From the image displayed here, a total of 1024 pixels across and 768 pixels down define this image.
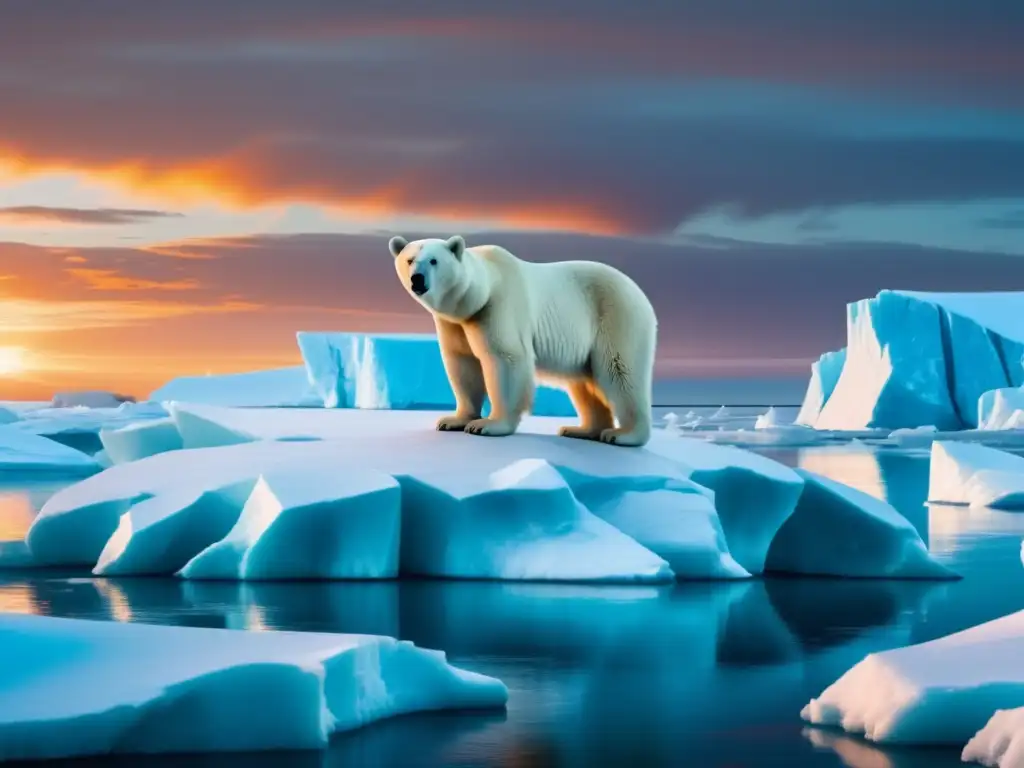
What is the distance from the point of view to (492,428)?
28.0 feet

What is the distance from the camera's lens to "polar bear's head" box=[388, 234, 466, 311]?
7.90 m

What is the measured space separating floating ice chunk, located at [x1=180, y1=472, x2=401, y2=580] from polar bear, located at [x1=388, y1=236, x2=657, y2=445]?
93 centimetres

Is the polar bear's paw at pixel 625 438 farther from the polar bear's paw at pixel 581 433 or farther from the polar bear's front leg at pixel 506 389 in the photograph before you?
the polar bear's front leg at pixel 506 389

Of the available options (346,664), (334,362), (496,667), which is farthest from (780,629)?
(334,362)

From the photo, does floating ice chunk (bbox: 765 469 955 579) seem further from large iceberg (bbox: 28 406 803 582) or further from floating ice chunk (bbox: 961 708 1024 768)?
floating ice chunk (bbox: 961 708 1024 768)

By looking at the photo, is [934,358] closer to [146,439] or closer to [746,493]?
[146,439]

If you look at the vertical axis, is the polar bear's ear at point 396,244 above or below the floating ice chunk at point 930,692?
above

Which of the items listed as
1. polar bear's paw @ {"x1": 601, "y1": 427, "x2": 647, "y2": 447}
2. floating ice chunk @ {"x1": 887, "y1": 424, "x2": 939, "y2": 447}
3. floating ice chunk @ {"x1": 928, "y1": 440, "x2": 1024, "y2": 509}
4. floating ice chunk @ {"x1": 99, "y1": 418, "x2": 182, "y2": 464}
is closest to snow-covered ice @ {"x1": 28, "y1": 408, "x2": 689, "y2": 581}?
polar bear's paw @ {"x1": 601, "y1": 427, "x2": 647, "y2": 447}

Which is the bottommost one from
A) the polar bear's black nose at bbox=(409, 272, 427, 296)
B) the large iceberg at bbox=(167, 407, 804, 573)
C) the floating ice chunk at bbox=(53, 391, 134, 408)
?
the floating ice chunk at bbox=(53, 391, 134, 408)

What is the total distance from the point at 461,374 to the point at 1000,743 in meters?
5.04

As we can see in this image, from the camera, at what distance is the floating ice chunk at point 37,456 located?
2239 centimetres

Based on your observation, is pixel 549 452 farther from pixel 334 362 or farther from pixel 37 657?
pixel 334 362

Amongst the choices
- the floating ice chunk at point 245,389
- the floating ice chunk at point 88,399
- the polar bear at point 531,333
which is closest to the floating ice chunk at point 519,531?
the polar bear at point 531,333

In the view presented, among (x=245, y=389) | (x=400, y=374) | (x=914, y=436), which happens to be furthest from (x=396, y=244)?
(x=245, y=389)
